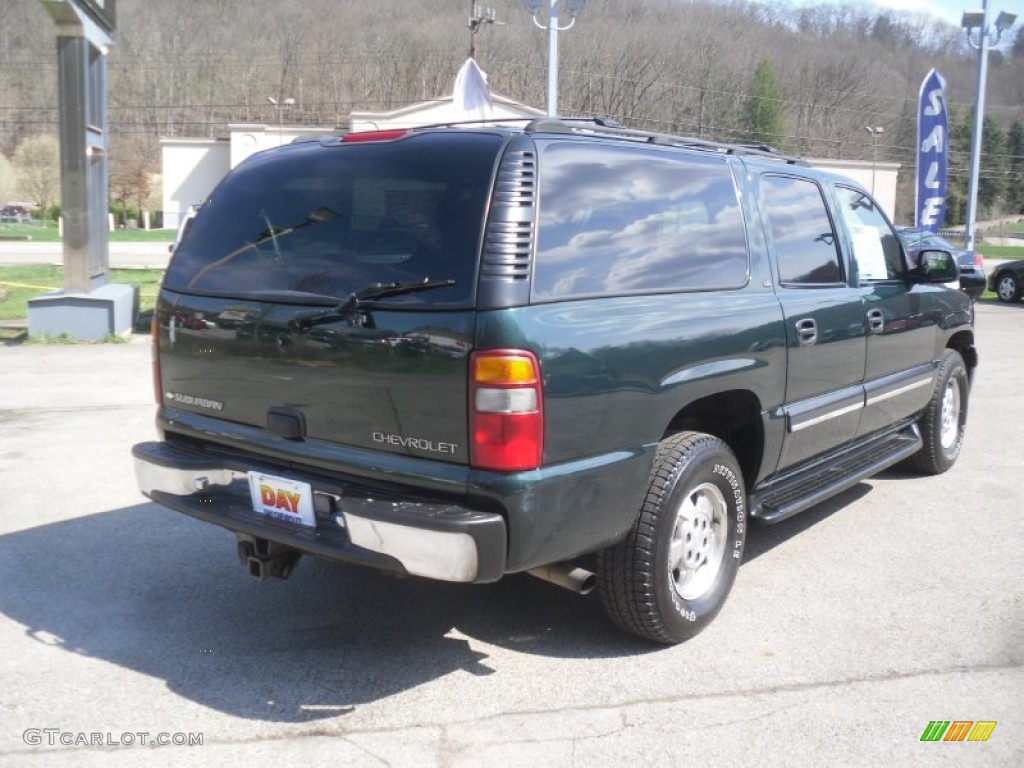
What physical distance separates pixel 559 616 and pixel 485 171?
203cm

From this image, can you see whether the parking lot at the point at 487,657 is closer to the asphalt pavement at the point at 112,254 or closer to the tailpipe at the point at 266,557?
the tailpipe at the point at 266,557

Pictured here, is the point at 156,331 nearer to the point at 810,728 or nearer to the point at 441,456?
the point at 441,456

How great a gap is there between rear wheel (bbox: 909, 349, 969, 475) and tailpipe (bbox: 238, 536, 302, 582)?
4.41m

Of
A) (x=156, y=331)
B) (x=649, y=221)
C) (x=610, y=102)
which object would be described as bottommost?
(x=156, y=331)

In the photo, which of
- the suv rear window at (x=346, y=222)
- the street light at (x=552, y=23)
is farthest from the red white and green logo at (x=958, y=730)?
the street light at (x=552, y=23)

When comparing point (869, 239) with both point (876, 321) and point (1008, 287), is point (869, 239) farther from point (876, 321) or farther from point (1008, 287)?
point (1008, 287)

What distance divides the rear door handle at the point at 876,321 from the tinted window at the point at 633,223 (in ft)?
4.15

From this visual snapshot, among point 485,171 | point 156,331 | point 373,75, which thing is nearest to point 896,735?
point 485,171

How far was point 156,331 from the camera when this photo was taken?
403cm

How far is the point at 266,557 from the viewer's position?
3689 mm

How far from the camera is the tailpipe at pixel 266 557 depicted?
3680 mm

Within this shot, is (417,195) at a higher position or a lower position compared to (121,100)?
lower

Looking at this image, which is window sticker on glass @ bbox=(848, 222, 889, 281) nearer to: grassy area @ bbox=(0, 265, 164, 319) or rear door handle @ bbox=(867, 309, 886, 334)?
rear door handle @ bbox=(867, 309, 886, 334)
